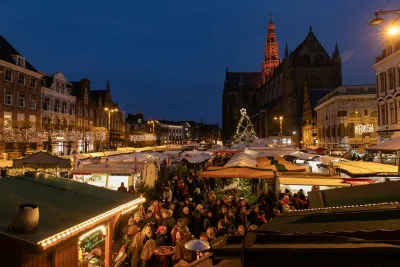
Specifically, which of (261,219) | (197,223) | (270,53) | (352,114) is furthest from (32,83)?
(270,53)

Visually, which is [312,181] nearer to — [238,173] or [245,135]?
[238,173]

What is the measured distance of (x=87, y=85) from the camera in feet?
174

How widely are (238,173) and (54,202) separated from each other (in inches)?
328

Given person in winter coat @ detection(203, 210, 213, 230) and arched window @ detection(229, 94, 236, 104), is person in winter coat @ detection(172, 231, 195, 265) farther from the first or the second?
arched window @ detection(229, 94, 236, 104)

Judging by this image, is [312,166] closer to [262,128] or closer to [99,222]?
[99,222]

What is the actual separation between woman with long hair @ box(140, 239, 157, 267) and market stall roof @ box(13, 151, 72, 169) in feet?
35.5

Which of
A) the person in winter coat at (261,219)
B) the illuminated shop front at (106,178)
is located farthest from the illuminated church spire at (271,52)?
the person in winter coat at (261,219)

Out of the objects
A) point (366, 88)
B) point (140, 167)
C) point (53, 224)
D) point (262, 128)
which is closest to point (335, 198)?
point (53, 224)

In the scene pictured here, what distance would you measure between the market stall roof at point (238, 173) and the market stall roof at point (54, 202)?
610 cm

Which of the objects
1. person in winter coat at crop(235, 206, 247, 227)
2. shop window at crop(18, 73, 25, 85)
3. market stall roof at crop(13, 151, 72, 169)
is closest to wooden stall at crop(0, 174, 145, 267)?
person in winter coat at crop(235, 206, 247, 227)

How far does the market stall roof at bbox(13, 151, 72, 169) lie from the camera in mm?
16375

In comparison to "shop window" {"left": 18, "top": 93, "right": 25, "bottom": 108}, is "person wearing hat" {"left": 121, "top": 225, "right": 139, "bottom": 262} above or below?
below

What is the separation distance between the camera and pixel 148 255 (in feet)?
23.5

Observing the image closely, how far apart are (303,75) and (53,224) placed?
69.5 m
